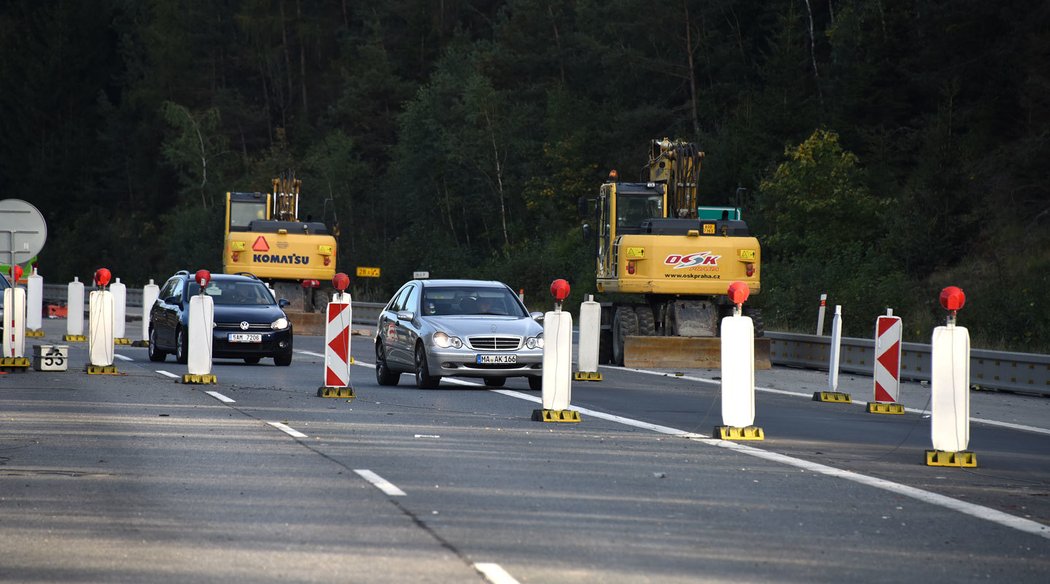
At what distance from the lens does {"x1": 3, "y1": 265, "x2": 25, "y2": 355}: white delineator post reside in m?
26.5

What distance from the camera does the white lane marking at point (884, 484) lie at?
435 inches

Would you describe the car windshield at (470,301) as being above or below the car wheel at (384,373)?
above

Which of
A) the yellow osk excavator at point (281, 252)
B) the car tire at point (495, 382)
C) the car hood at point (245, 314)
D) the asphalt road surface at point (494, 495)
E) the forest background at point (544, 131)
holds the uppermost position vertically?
the forest background at point (544, 131)

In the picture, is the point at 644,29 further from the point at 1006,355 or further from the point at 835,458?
the point at 835,458

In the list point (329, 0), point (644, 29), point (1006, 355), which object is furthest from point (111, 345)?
point (329, 0)

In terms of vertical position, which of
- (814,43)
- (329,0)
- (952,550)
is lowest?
(952,550)

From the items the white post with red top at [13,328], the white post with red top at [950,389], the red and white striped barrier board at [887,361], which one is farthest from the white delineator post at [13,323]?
the white post with red top at [950,389]

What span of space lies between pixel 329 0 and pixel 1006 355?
94.0 metres

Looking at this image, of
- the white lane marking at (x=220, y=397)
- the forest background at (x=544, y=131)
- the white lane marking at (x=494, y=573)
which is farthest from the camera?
the forest background at (x=544, y=131)

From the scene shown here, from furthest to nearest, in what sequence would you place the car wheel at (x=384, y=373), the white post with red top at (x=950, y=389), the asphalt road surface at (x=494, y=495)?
the car wheel at (x=384, y=373) → the white post with red top at (x=950, y=389) → the asphalt road surface at (x=494, y=495)

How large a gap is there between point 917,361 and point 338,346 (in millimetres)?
11105

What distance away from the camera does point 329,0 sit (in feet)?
381

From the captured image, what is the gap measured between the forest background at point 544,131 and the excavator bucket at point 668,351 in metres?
5.35

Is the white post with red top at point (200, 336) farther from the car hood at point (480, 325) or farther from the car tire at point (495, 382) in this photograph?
the car tire at point (495, 382)
